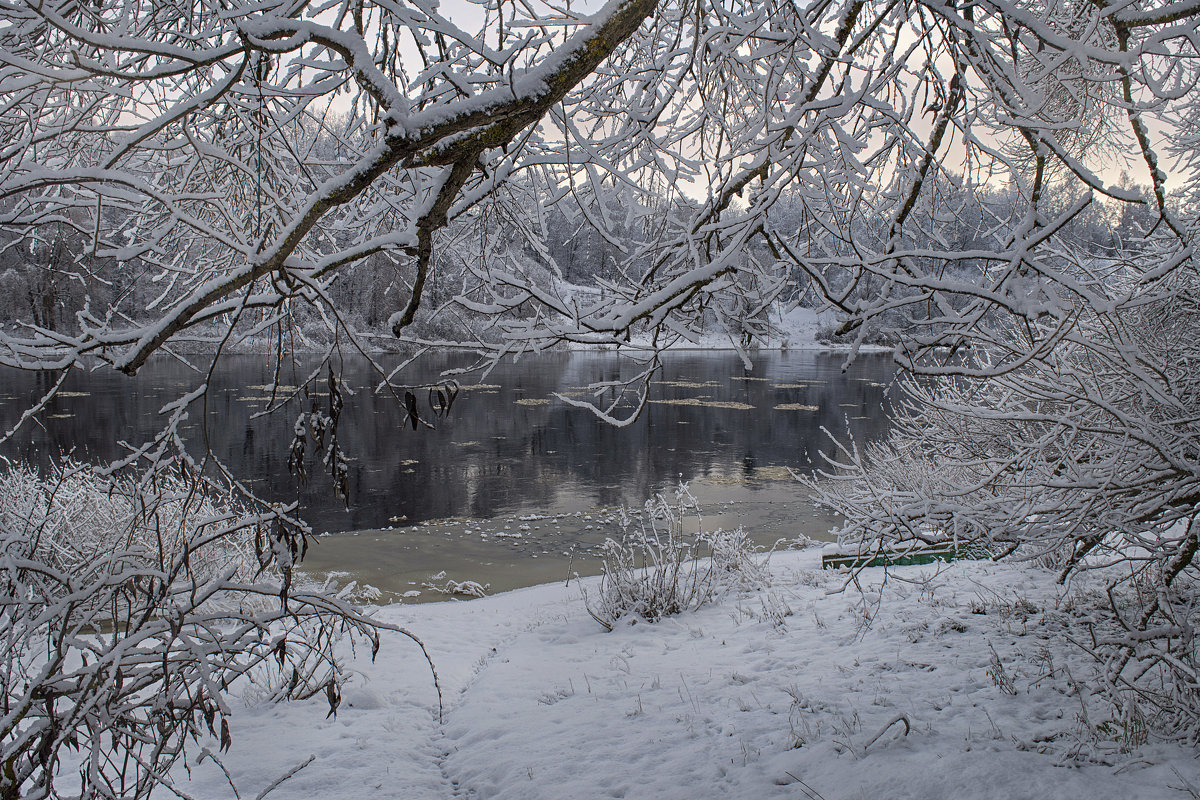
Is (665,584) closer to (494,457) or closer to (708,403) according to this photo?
(494,457)

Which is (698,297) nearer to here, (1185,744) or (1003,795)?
(1003,795)

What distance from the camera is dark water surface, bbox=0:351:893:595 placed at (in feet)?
39.5

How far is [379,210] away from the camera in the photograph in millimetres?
3068

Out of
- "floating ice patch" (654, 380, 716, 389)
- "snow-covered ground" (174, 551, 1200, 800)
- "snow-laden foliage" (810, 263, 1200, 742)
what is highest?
"floating ice patch" (654, 380, 716, 389)

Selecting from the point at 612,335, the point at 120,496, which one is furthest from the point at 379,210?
the point at 120,496

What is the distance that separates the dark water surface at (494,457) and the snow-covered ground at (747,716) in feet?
7.24

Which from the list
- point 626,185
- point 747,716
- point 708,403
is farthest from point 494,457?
point 626,185

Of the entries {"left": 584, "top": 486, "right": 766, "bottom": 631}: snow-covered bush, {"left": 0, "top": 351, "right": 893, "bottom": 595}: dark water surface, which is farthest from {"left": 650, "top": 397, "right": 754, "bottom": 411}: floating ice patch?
{"left": 584, "top": 486, "right": 766, "bottom": 631}: snow-covered bush

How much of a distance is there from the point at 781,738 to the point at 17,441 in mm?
20726

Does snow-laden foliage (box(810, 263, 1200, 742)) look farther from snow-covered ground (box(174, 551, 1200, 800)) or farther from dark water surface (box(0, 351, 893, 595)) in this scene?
dark water surface (box(0, 351, 893, 595))

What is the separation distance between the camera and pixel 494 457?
1869 cm

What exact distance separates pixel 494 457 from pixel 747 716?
1431 cm

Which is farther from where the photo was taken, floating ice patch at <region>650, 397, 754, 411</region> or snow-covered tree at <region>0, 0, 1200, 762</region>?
floating ice patch at <region>650, 397, 754, 411</region>

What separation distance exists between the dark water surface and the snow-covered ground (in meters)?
2.21
